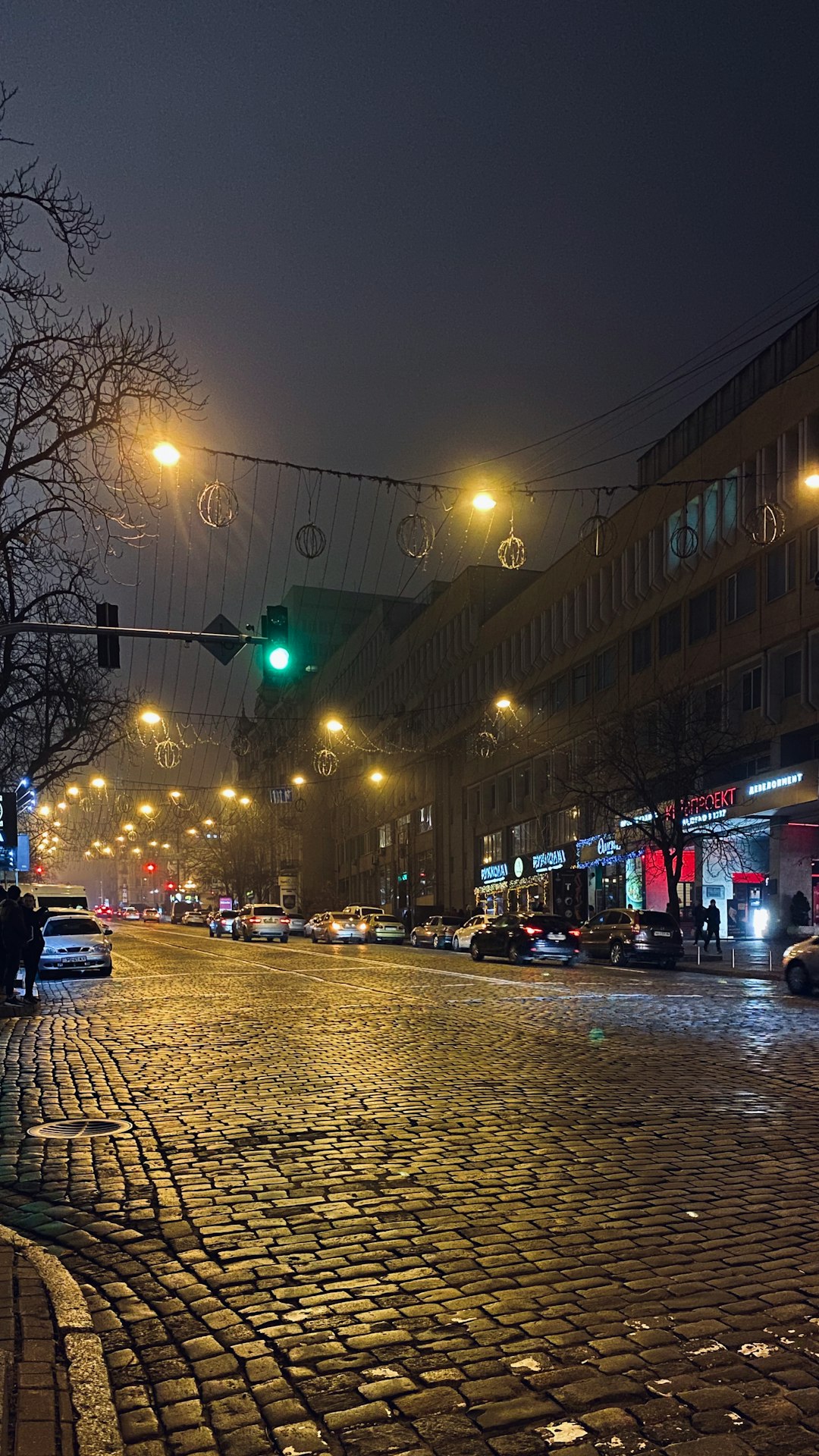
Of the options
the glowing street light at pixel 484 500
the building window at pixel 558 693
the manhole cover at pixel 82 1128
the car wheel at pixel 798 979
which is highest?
the building window at pixel 558 693

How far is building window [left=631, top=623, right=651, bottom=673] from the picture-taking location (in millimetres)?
50531

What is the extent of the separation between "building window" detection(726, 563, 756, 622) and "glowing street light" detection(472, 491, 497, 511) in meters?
22.9

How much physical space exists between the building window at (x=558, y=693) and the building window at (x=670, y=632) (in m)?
10.7

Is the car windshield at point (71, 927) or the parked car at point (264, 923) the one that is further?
the parked car at point (264, 923)

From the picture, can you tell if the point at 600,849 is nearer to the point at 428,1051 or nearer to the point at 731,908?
the point at 731,908

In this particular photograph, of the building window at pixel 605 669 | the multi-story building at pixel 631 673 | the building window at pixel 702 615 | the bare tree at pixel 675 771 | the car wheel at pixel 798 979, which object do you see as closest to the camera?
the car wheel at pixel 798 979

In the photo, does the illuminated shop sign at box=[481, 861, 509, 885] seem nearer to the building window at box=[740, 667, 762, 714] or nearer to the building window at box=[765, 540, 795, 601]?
the building window at box=[740, 667, 762, 714]

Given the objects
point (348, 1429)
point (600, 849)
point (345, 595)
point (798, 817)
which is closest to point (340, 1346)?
point (348, 1429)

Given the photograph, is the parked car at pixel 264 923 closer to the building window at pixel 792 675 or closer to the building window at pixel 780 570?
the building window at pixel 792 675

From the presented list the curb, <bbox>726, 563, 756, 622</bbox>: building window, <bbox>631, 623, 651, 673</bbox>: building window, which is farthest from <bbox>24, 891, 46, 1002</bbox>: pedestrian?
<bbox>631, 623, 651, 673</bbox>: building window

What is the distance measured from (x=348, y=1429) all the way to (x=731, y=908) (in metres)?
43.3

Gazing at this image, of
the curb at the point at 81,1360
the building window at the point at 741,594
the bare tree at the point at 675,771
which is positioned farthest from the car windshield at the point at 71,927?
the building window at the point at 741,594

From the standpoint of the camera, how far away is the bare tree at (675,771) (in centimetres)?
3906

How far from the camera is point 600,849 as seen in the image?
54.2 m
